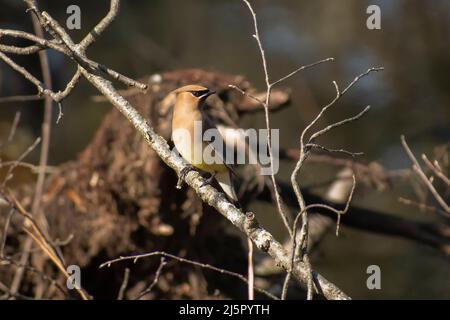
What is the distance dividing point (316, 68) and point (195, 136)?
7.69m

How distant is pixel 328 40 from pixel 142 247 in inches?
292

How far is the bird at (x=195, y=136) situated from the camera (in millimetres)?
4750

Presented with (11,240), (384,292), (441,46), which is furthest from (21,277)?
(441,46)

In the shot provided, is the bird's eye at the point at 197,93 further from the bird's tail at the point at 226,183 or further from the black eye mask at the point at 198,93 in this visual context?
the bird's tail at the point at 226,183

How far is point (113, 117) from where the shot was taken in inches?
243

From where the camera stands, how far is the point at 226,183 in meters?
4.97

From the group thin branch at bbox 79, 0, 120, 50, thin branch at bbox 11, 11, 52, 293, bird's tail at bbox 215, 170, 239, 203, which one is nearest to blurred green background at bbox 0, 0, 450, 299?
thin branch at bbox 11, 11, 52, 293

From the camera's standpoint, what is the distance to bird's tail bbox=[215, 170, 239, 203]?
16.2ft

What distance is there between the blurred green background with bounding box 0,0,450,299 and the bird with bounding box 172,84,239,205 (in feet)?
15.1

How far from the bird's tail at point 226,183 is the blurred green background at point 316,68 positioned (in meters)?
4.57

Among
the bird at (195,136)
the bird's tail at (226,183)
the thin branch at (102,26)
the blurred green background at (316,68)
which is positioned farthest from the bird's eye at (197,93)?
the blurred green background at (316,68)

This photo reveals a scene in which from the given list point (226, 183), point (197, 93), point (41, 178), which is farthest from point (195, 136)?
point (41, 178)

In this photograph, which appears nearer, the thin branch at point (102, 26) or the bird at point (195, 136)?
the thin branch at point (102, 26)

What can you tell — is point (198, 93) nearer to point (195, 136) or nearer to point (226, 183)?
point (195, 136)
